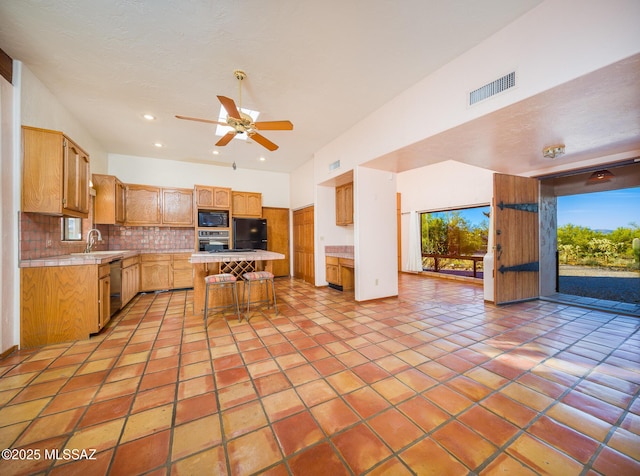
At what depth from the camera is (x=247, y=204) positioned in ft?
20.3

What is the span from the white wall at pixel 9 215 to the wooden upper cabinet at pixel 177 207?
9.54 ft

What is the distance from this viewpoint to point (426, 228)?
774cm

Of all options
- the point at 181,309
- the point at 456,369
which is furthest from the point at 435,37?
the point at 181,309

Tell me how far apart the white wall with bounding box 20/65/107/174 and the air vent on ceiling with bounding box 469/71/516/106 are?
196 inches

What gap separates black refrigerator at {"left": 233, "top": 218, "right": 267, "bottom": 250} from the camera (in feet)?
18.1

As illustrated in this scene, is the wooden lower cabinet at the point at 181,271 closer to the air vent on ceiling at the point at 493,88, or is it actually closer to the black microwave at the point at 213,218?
the black microwave at the point at 213,218

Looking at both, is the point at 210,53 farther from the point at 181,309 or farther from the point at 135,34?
the point at 181,309

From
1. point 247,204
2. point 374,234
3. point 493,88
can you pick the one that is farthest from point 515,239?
point 247,204

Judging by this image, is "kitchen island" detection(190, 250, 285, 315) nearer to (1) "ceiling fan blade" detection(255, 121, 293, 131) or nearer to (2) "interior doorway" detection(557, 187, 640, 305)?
(1) "ceiling fan blade" detection(255, 121, 293, 131)

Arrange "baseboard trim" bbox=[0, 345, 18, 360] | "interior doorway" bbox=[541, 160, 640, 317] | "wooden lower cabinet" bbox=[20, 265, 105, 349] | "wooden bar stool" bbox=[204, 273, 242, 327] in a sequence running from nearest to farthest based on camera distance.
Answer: "baseboard trim" bbox=[0, 345, 18, 360] < "wooden lower cabinet" bbox=[20, 265, 105, 349] < "wooden bar stool" bbox=[204, 273, 242, 327] < "interior doorway" bbox=[541, 160, 640, 317]

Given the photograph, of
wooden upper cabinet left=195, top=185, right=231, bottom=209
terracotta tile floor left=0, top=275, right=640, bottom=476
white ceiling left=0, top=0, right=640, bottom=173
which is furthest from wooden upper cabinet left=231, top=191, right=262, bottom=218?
terracotta tile floor left=0, top=275, right=640, bottom=476

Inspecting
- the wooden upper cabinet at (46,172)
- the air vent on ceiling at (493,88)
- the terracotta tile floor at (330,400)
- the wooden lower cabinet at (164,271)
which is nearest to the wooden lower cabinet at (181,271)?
the wooden lower cabinet at (164,271)

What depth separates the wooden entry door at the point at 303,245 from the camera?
587cm

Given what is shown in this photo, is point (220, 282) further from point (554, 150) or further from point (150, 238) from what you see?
point (554, 150)
